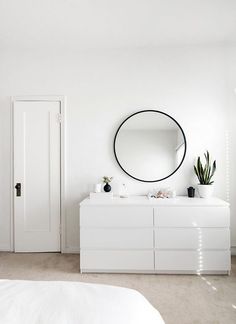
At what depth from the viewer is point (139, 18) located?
103 inches

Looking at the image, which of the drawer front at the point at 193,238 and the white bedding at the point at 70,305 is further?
the drawer front at the point at 193,238

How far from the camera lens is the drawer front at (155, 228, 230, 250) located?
265 centimetres

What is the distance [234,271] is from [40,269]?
2117 millimetres

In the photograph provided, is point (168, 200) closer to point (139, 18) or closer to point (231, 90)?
point (231, 90)

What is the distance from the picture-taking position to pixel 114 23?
2.72 m

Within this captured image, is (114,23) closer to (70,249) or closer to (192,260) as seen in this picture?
(192,260)

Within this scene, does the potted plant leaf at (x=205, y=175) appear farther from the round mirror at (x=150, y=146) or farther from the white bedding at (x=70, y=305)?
the white bedding at (x=70, y=305)

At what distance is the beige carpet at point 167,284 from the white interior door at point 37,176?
0.80ft

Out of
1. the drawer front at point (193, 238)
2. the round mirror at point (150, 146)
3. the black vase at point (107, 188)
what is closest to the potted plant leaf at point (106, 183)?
the black vase at point (107, 188)

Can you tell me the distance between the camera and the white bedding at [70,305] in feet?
2.80

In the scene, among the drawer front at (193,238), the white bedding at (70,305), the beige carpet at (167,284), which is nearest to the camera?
the white bedding at (70,305)

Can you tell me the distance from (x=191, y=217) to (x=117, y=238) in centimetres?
81

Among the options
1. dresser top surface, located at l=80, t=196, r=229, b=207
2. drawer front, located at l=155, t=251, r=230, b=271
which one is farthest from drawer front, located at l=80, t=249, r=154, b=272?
dresser top surface, located at l=80, t=196, r=229, b=207

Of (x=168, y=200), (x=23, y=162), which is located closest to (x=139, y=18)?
(x=168, y=200)
